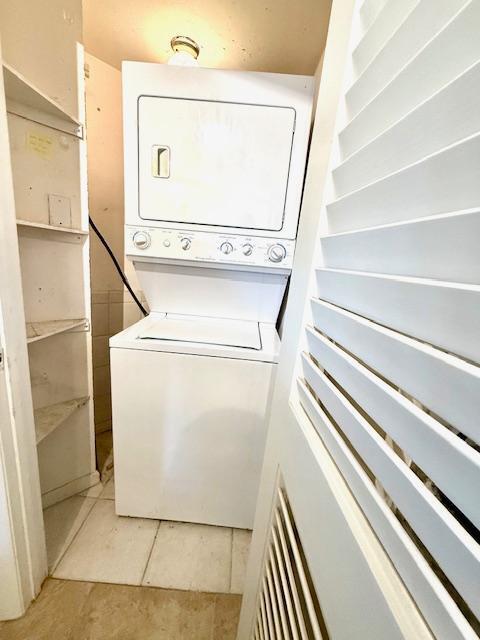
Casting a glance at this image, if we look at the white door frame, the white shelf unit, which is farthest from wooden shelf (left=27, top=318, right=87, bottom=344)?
the white door frame

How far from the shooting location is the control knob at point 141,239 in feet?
4.34

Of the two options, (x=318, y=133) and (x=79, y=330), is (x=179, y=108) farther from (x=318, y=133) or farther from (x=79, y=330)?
(x=79, y=330)

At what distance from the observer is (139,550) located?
1311mm

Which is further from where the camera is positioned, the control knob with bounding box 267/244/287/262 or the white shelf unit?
the control knob with bounding box 267/244/287/262

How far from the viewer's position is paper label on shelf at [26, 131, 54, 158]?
1117 mm

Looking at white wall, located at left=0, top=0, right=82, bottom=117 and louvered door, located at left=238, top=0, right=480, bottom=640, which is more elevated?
white wall, located at left=0, top=0, right=82, bottom=117

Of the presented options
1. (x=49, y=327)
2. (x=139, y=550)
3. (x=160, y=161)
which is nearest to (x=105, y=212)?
(x=160, y=161)

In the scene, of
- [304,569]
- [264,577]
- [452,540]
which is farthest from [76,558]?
[452,540]

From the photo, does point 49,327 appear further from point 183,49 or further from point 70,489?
point 183,49

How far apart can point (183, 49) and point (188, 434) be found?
6.59 feet

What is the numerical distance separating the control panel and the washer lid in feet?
1.23

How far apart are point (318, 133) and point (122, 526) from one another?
195 cm

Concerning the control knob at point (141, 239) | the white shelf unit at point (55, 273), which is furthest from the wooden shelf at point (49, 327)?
the control knob at point (141, 239)

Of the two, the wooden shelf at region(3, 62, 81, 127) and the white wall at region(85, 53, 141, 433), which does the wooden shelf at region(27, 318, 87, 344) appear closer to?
the white wall at region(85, 53, 141, 433)
